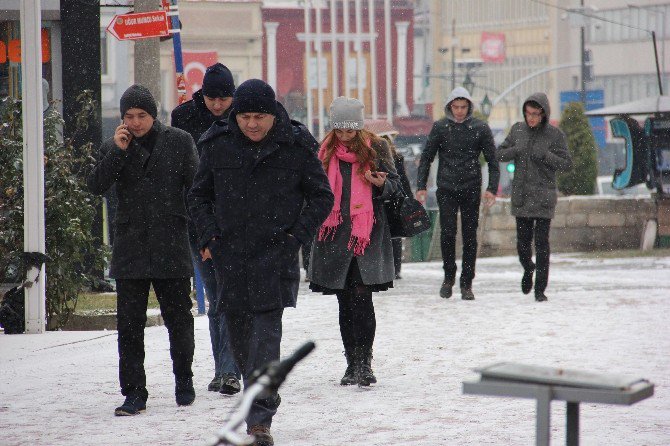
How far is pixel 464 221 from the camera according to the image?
515 inches

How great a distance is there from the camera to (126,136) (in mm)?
7258

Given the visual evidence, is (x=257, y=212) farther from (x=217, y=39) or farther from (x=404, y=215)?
(x=217, y=39)

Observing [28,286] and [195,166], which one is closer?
[195,166]

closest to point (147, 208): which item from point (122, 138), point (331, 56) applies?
point (122, 138)

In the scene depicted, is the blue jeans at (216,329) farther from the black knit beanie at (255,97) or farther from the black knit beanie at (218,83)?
the black knit beanie at (255,97)

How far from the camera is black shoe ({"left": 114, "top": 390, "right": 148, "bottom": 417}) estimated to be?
719 centimetres

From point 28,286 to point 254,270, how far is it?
4241mm

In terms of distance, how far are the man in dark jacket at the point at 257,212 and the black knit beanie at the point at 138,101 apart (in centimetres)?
74

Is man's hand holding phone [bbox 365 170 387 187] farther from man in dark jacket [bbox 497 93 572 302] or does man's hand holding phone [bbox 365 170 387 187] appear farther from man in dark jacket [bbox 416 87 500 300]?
man in dark jacket [bbox 497 93 572 302]

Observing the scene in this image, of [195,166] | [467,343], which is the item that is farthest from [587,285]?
[195,166]

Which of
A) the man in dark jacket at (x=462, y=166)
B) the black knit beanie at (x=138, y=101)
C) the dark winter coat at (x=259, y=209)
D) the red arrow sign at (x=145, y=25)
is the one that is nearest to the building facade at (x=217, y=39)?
the man in dark jacket at (x=462, y=166)

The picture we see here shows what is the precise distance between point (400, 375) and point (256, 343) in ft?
7.44

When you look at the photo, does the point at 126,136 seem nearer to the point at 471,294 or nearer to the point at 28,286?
the point at 28,286

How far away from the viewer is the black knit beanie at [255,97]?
645 centimetres
